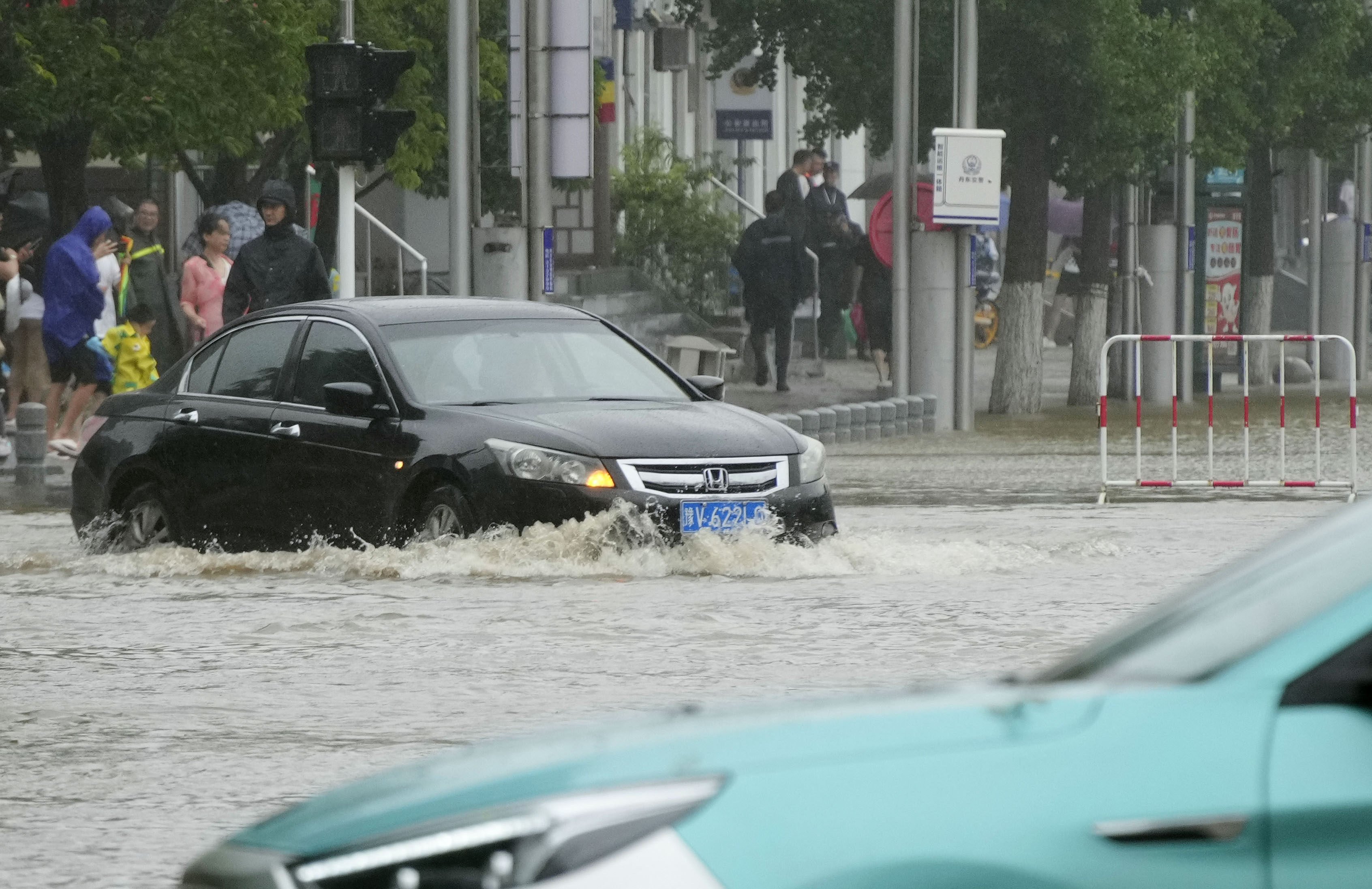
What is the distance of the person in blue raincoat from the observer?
21047 millimetres

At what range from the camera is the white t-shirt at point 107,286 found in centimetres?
2173

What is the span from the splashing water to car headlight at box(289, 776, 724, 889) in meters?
8.47

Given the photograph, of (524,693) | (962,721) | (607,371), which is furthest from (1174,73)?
(962,721)

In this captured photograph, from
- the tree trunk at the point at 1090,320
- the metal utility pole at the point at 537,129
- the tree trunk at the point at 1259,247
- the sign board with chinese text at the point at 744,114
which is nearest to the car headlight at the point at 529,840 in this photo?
→ the metal utility pole at the point at 537,129

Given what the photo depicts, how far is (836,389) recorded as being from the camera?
1286 inches

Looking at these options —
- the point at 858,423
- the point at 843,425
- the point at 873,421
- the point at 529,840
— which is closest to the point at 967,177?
the point at 873,421

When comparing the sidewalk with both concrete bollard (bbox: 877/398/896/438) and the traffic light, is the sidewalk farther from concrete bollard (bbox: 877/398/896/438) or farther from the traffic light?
the traffic light

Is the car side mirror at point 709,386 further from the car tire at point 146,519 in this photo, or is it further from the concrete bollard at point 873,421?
the concrete bollard at point 873,421

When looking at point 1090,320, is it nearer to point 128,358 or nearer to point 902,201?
point 902,201

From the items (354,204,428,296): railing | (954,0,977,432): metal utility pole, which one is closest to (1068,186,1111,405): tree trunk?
(954,0,977,432): metal utility pole

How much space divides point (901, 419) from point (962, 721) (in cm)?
2255

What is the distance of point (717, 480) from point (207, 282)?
10.5 metres

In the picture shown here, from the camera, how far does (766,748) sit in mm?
3395

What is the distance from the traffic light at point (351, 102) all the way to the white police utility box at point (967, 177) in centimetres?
828
